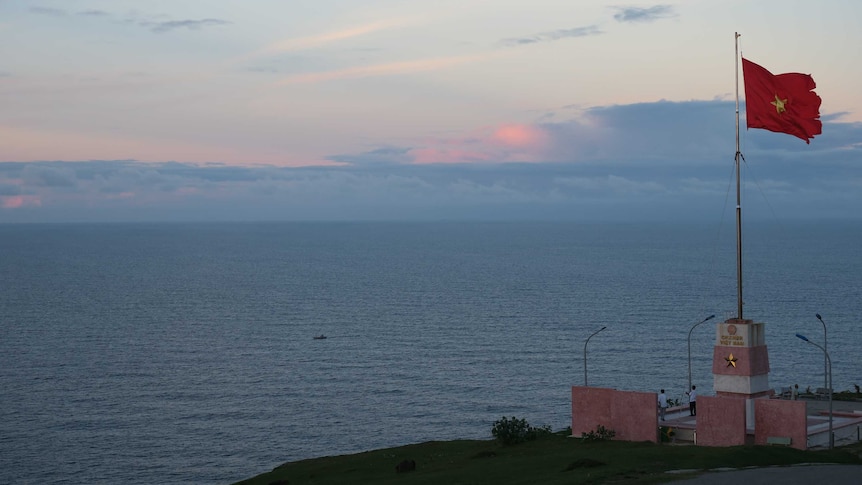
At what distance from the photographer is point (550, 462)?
40.9 m

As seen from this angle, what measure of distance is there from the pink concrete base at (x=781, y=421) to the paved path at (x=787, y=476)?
5.49 meters

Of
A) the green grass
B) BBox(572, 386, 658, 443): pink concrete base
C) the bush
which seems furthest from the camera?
the bush

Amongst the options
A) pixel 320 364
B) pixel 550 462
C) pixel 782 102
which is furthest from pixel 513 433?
pixel 320 364

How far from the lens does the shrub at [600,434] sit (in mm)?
46375

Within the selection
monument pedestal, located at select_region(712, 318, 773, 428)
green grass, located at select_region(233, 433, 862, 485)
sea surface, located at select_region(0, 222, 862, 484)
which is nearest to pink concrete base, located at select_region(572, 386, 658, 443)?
green grass, located at select_region(233, 433, 862, 485)

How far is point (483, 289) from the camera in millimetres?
184000

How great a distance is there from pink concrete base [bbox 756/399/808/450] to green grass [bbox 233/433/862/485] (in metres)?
1.30

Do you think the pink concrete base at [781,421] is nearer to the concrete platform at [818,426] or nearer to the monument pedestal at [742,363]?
the concrete platform at [818,426]

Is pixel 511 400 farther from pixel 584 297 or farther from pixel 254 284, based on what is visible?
pixel 254 284

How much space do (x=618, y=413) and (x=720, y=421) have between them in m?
5.31

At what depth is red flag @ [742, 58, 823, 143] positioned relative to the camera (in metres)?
42.2

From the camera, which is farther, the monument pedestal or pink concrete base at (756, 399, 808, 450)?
the monument pedestal

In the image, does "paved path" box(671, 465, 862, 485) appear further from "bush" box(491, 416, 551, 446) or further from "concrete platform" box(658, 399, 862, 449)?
"bush" box(491, 416, 551, 446)

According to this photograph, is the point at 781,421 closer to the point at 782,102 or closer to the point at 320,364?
the point at 782,102
